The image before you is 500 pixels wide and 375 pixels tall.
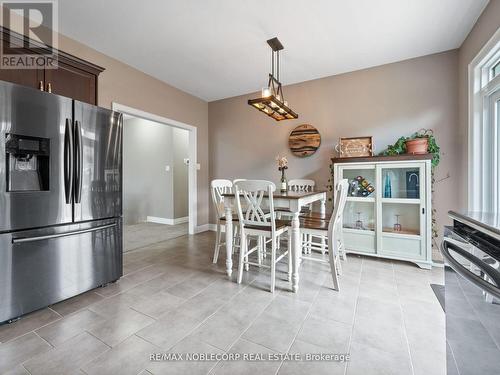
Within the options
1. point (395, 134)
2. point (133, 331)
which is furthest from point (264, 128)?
point (133, 331)

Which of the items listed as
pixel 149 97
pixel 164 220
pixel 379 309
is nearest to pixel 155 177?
pixel 164 220

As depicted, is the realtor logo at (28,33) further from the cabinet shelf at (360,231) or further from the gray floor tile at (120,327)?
the cabinet shelf at (360,231)

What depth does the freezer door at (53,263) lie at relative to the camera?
1.58 metres

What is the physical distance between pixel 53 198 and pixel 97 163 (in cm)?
43

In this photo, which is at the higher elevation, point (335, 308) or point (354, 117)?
point (354, 117)

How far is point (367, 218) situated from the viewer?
306 centimetres

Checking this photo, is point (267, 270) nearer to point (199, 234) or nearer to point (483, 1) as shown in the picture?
point (199, 234)

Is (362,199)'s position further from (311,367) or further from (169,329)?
(169,329)

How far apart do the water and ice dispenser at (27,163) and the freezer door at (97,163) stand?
0.20m

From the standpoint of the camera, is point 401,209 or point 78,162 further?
point 401,209

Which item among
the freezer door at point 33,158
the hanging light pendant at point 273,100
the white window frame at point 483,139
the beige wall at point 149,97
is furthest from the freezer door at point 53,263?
the white window frame at point 483,139

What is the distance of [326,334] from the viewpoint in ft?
5.02

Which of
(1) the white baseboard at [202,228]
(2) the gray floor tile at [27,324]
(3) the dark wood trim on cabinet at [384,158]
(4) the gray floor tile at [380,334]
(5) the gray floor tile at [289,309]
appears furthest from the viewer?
(1) the white baseboard at [202,228]

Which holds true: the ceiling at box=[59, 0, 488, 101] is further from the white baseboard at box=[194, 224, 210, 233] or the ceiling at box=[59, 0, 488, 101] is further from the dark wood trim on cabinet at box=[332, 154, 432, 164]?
the white baseboard at box=[194, 224, 210, 233]
